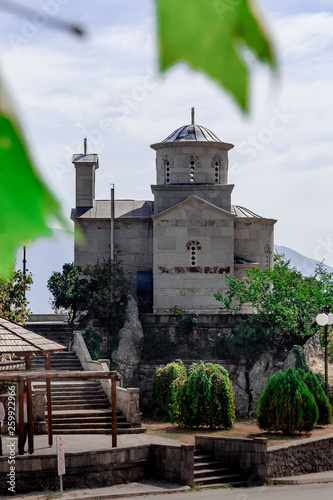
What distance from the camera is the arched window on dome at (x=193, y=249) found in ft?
107

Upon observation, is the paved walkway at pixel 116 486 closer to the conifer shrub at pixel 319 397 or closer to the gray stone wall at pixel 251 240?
the conifer shrub at pixel 319 397

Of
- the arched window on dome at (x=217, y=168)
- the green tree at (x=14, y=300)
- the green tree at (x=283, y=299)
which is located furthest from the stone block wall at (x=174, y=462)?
the arched window on dome at (x=217, y=168)

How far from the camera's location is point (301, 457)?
20.0m

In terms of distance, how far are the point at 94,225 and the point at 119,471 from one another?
1797cm

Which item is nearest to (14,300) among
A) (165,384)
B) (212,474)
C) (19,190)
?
(165,384)

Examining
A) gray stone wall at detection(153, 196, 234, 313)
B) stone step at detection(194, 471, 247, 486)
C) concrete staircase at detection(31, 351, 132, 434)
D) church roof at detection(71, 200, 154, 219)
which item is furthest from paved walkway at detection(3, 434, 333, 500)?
church roof at detection(71, 200, 154, 219)

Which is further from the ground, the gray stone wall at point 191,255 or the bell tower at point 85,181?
the bell tower at point 85,181

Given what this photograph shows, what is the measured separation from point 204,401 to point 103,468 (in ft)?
23.0

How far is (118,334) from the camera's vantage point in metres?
30.5

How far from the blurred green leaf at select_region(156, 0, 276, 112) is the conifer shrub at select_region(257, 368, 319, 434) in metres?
22.1

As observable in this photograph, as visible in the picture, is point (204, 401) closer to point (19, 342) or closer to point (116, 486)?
point (116, 486)

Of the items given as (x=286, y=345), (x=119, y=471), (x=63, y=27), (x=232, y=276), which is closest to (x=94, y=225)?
(x=232, y=276)

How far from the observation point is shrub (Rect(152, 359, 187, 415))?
26172mm

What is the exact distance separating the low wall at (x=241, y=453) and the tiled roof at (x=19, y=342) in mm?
4925
